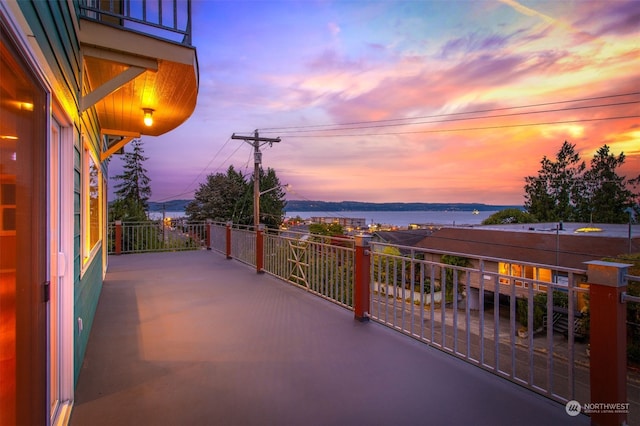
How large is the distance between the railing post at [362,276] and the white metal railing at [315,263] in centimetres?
30

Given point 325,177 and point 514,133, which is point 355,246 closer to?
point 514,133

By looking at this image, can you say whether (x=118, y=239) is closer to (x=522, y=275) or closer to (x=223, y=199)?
(x=522, y=275)

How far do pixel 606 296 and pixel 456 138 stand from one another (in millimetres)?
22211

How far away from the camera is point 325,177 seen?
124ft

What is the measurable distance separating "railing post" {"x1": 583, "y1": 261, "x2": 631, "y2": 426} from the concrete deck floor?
205 millimetres

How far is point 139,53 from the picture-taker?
330 cm

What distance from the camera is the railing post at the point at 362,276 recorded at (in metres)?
4.05

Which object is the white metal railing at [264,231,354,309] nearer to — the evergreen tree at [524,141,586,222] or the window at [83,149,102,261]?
the window at [83,149,102,261]

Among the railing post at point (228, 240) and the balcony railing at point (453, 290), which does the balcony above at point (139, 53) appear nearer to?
the balcony railing at point (453, 290)

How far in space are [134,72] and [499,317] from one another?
7077 mm

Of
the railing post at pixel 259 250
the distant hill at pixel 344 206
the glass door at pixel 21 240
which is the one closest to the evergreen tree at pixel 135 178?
the distant hill at pixel 344 206

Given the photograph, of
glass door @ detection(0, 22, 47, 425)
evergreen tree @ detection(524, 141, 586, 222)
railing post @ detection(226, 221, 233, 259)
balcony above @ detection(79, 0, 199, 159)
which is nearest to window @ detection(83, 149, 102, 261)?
balcony above @ detection(79, 0, 199, 159)

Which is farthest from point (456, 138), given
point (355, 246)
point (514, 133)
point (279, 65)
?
point (355, 246)
